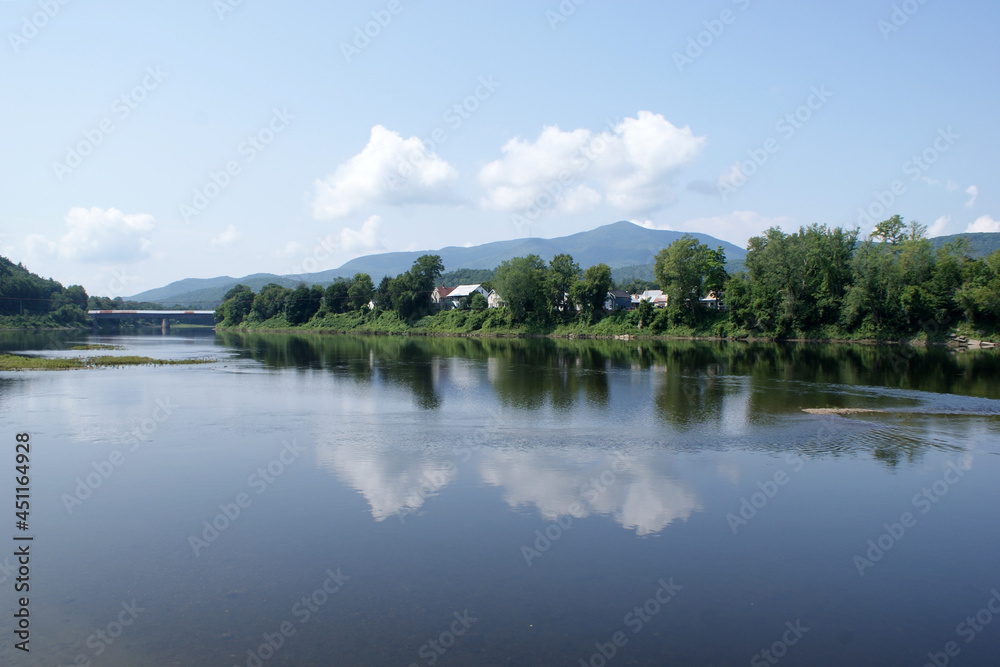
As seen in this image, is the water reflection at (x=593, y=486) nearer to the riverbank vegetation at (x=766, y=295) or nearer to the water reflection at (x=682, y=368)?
the water reflection at (x=682, y=368)

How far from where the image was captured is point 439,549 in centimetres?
1104

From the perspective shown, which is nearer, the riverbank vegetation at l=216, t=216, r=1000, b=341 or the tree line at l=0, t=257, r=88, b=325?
the riverbank vegetation at l=216, t=216, r=1000, b=341


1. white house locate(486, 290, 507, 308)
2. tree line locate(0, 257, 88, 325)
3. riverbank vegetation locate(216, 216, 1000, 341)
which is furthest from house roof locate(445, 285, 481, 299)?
tree line locate(0, 257, 88, 325)

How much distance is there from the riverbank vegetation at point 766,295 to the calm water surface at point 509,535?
46045mm

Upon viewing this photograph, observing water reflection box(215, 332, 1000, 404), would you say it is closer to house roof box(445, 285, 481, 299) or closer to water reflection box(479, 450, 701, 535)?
water reflection box(479, 450, 701, 535)

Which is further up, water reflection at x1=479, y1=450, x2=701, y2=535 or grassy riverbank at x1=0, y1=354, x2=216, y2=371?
grassy riverbank at x1=0, y1=354, x2=216, y2=371

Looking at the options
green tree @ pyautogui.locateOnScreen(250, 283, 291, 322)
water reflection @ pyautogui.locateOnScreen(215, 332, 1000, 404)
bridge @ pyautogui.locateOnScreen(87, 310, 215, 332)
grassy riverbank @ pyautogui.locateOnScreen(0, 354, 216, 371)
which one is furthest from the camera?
bridge @ pyautogui.locateOnScreen(87, 310, 215, 332)

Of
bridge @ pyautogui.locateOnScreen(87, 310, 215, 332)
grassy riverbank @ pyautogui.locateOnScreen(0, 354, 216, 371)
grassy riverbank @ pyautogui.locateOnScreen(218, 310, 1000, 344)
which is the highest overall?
bridge @ pyautogui.locateOnScreen(87, 310, 215, 332)

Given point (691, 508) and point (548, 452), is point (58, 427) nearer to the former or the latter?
point (548, 452)

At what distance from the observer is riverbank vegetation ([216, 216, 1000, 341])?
64125mm

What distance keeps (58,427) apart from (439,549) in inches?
690

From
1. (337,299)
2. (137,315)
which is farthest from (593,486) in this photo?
(137,315)

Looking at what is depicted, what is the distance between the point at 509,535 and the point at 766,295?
68926 millimetres

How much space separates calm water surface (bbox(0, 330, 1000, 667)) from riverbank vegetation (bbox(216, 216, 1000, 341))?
46.0 m
